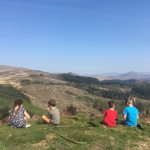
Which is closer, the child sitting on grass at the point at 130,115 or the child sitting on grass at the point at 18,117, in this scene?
the child sitting on grass at the point at 18,117

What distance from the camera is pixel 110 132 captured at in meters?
19.0

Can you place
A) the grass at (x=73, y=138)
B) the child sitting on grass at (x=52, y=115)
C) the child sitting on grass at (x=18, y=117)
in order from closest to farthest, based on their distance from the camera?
the grass at (x=73, y=138)
the child sitting on grass at (x=18, y=117)
the child sitting on grass at (x=52, y=115)

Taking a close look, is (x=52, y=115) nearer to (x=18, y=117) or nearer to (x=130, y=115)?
(x=18, y=117)

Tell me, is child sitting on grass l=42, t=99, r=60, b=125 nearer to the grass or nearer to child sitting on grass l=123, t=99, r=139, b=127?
the grass

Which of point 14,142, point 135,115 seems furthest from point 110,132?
point 14,142

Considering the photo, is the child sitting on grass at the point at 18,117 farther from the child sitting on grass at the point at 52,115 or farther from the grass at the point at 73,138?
the child sitting on grass at the point at 52,115

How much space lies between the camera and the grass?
1617cm

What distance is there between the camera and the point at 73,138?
1759 cm

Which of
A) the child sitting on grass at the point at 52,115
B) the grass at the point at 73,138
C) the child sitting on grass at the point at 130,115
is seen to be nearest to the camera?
the grass at the point at 73,138

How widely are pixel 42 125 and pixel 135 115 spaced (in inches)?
257

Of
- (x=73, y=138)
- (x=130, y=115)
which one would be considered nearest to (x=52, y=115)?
(x=73, y=138)

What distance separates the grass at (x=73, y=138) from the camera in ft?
53.1

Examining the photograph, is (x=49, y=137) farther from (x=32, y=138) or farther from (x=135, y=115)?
(x=135, y=115)

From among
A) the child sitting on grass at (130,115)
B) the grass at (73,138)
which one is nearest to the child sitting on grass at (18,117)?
the grass at (73,138)
